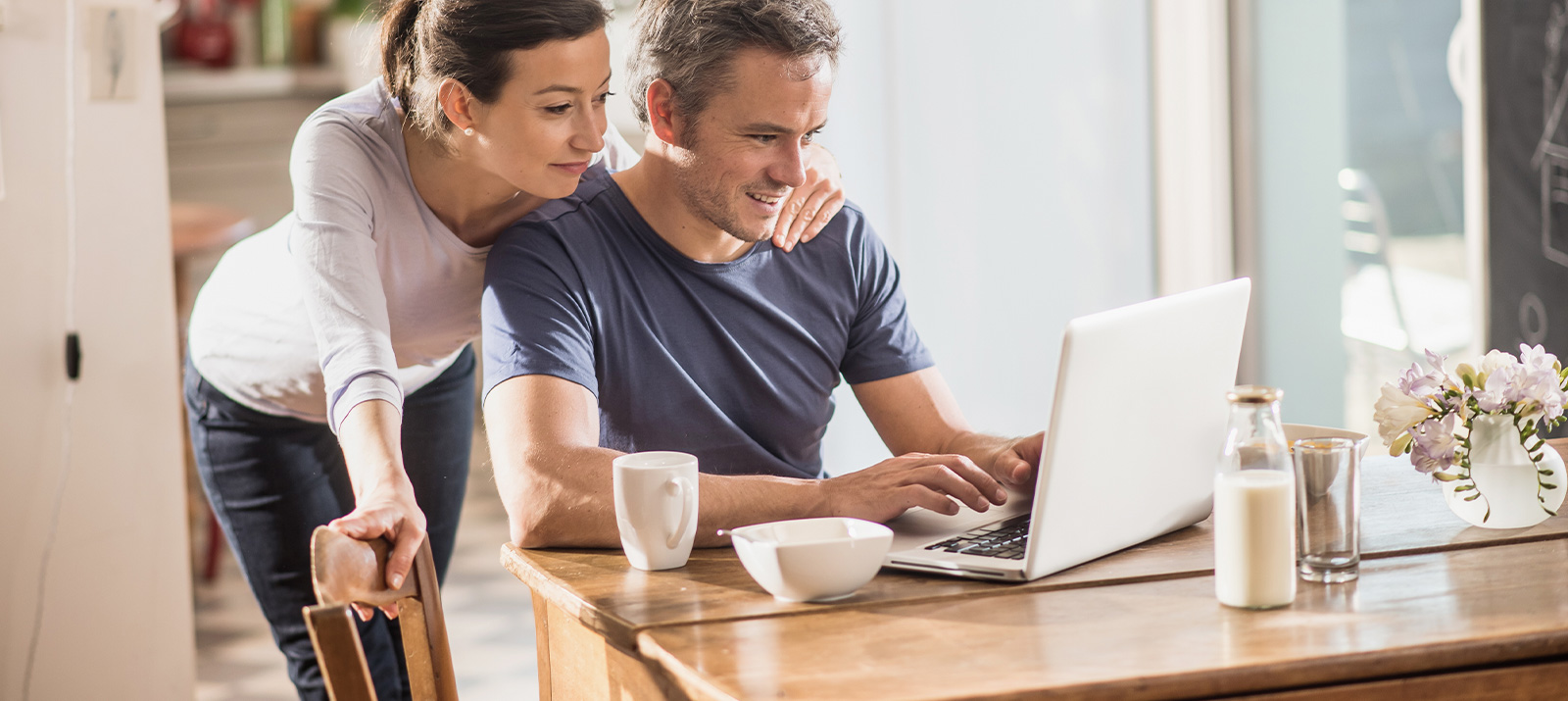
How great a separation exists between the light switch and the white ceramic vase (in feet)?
6.22

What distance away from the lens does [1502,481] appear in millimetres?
1234

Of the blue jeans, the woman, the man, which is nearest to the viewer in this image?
the woman

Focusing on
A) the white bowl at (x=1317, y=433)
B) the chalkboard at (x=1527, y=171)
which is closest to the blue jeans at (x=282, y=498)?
the white bowl at (x=1317, y=433)

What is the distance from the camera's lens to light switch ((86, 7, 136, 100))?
6.61ft

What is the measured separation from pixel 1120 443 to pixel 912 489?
9.3 inches

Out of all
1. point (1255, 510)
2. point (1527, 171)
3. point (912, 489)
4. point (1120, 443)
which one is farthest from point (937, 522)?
point (1527, 171)

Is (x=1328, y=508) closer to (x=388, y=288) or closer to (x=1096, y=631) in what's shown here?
(x=1096, y=631)

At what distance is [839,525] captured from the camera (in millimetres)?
1114

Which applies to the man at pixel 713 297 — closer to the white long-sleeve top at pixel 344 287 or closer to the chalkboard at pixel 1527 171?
the white long-sleeve top at pixel 344 287

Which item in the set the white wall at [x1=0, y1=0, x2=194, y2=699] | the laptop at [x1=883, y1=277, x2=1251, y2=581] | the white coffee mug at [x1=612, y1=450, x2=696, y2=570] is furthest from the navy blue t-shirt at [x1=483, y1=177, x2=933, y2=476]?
the white wall at [x1=0, y1=0, x2=194, y2=699]

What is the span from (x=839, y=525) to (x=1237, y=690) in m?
0.35

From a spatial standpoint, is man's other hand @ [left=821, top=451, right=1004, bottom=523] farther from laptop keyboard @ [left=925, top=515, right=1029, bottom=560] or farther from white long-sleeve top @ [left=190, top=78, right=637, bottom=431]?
white long-sleeve top @ [left=190, top=78, right=637, bottom=431]

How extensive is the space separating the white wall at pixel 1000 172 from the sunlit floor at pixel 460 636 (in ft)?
2.91

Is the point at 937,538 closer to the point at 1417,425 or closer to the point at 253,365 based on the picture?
the point at 1417,425
